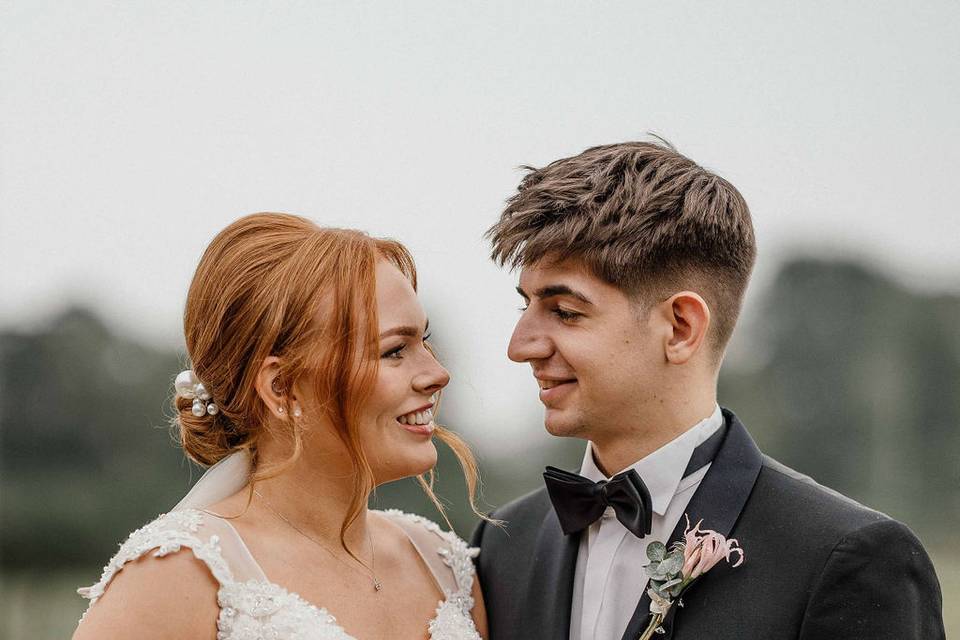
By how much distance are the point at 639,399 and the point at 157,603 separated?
1782 millimetres

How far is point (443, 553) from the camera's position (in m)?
4.63

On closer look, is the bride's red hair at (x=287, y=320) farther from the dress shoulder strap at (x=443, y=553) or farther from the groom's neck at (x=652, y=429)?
the groom's neck at (x=652, y=429)

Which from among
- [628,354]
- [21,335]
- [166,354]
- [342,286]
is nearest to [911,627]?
[628,354]

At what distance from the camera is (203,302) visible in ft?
13.4

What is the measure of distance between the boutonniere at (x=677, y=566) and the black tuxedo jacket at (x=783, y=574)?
0.18ft

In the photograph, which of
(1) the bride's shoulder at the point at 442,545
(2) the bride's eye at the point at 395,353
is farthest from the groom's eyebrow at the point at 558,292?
(1) the bride's shoulder at the point at 442,545

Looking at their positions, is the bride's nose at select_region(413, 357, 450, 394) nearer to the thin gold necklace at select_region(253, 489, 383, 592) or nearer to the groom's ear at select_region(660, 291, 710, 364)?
the thin gold necklace at select_region(253, 489, 383, 592)

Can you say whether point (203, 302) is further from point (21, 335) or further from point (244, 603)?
point (21, 335)

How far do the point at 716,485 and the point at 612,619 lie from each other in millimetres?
594

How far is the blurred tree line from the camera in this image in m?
18.6

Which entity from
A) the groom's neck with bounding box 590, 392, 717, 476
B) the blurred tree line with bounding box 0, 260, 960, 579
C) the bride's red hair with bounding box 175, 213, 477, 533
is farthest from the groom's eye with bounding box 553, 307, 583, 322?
the blurred tree line with bounding box 0, 260, 960, 579

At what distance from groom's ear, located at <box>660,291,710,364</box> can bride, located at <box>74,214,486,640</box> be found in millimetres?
871

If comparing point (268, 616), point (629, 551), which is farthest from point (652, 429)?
point (268, 616)

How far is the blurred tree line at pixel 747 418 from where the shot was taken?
1859 centimetres
